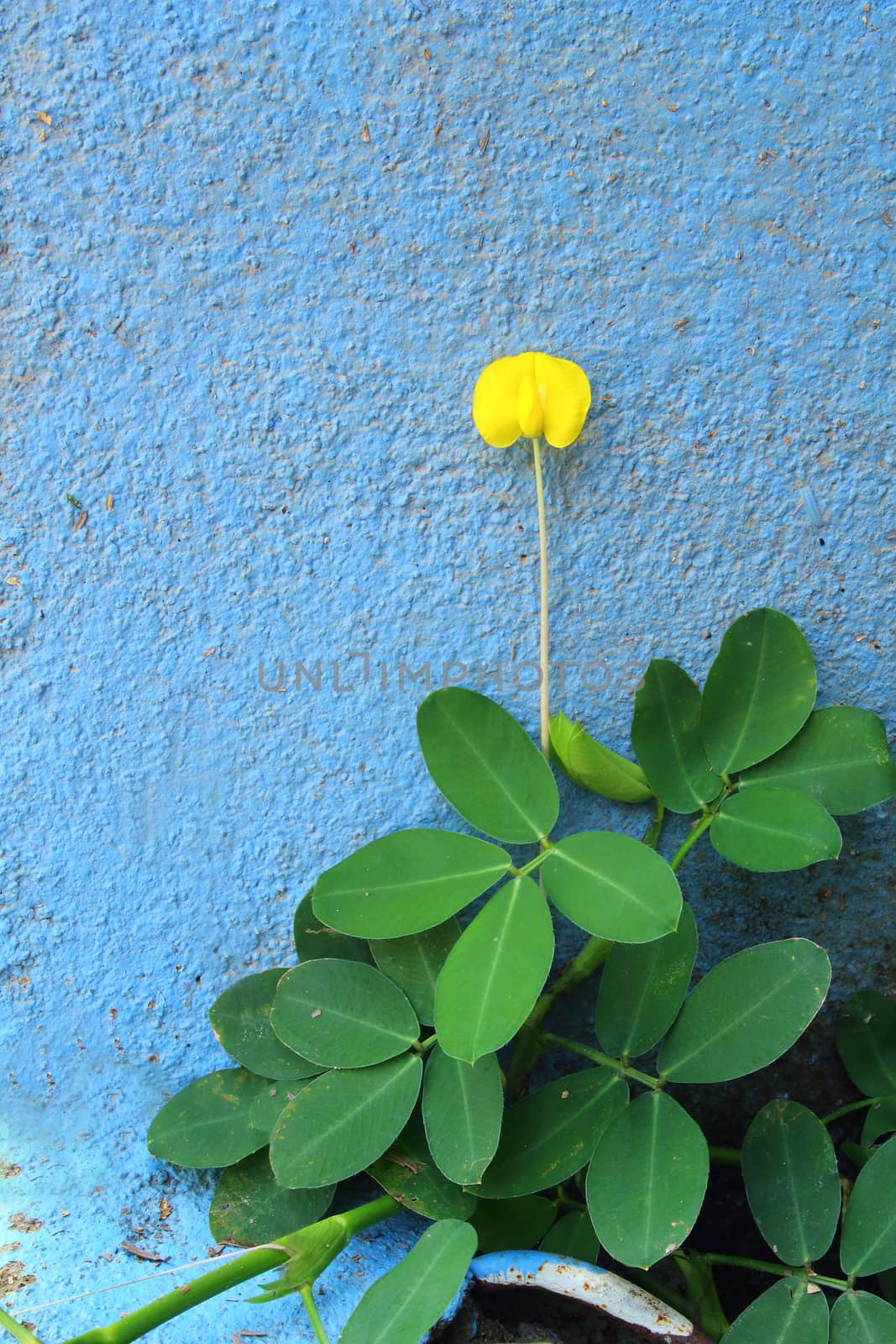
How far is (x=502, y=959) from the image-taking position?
728 millimetres

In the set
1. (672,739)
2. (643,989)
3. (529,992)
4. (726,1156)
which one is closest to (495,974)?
(529,992)

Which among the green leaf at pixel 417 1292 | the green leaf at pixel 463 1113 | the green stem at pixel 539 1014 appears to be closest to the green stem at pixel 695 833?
the green stem at pixel 539 1014

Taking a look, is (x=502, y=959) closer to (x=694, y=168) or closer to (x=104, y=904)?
(x=104, y=904)

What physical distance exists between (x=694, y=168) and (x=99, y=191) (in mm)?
503

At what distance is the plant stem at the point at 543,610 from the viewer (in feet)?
2.71

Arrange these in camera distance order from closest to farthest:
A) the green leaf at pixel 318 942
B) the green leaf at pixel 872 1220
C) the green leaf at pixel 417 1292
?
the green leaf at pixel 417 1292 → the green leaf at pixel 872 1220 → the green leaf at pixel 318 942

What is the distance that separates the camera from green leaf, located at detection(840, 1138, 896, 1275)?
0.73 metres

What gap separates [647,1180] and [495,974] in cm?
18

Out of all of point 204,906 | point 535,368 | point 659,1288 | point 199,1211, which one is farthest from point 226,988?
point 535,368

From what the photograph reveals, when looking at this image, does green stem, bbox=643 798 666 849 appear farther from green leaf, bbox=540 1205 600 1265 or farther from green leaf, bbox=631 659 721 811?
green leaf, bbox=540 1205 600 1265

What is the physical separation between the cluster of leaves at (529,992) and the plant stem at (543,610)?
14mm

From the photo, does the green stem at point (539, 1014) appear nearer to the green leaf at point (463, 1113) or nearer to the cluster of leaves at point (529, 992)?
the cluster of leaves at point (529, 992)

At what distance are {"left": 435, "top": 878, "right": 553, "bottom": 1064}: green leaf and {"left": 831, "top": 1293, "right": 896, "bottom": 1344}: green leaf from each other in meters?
0.33

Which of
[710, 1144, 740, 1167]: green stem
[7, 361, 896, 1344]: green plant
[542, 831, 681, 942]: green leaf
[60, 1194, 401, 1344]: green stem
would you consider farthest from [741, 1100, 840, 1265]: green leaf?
[60, 1194, 401, 1344]: green stem
